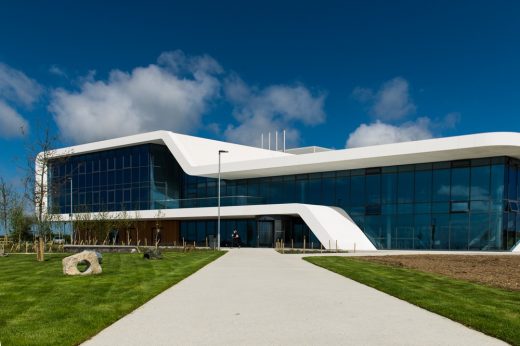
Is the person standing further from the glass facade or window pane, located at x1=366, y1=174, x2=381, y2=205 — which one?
window pane, located at x1=366, y1=174, x2=381, y2=205

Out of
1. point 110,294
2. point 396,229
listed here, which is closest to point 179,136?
point 396,229

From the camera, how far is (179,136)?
178 ft

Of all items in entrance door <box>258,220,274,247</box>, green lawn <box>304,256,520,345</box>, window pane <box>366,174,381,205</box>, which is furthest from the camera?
entrance door <box>258,220,274,247</box>

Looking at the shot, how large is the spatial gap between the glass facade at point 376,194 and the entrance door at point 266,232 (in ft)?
1.92

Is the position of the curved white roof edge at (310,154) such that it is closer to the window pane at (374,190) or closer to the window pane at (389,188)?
the window pane at (389,188)

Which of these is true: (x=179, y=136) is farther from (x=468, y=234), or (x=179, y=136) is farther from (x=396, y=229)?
(x=468, y=234)

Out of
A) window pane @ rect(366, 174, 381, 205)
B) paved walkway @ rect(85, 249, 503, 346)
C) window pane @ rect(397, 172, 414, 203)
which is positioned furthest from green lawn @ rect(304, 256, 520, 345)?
window pane @ rect(366, 174, 381, 205)

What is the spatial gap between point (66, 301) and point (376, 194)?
35.6 m

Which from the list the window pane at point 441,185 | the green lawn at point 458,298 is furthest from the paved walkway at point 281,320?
the window pane at point 441,185

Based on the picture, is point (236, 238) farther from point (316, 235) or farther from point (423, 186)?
point (423, 186)

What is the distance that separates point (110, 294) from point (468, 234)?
32.7 m

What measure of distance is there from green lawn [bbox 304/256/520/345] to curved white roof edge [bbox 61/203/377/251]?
66.4ft

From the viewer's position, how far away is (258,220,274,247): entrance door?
157ft

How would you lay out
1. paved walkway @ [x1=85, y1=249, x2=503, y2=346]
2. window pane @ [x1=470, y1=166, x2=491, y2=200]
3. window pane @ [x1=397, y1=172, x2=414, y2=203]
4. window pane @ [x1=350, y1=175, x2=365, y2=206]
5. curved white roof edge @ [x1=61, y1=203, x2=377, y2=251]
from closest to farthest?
paved walkway @ [x1=85, y1=249, x2=503, y2=346], window pane @ [x1=470, y1=166, x2=491, y2=200], curved white roof edge @ [x1=61, y1=203, x2=377, y2=251], window pane @ [x1=397, y1=172, x2=414, y2=203], window pane @ [x1=350, y1=175, x2=365, y2=206]
